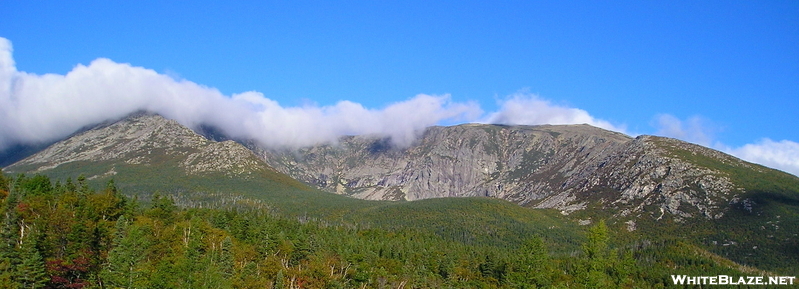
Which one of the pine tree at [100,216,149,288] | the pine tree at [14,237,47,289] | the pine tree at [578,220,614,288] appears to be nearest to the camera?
the pine tree at [14,237,47,289]

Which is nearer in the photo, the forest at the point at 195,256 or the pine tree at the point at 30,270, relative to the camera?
the pine tree at the point at 30,270

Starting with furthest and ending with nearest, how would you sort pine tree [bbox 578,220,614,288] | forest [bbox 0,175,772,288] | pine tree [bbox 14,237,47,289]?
1. pine tree [bbox 578,220,614,288]
2. forest [bbox 0,175,772,288]
3. pine tree [bbox 14,237,47,289]

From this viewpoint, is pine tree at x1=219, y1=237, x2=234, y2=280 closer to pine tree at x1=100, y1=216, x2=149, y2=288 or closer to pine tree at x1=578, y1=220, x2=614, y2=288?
pine tree at x1=100, y1=216, x2=149, y2=288

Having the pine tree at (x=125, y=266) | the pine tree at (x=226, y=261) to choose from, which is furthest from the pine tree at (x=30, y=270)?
the pine tree at (x=226, y=261)

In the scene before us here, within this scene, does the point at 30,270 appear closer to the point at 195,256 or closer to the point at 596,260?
the point at 195,256

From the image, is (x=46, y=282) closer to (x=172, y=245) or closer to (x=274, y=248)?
(x=172, y=245)

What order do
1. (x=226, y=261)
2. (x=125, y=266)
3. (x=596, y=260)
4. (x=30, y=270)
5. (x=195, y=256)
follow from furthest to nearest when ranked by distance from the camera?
(x=596, y=260), (x=226, y=261), (x=195, y=256), (x=125, y=266), (x=30, y=270)

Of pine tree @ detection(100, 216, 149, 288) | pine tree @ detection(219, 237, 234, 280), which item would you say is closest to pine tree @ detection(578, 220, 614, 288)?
pine tree @ detection(219, 237, 234, 280)

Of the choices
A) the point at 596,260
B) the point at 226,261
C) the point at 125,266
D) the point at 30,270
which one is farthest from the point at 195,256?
the point at 596,260

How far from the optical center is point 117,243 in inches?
3091

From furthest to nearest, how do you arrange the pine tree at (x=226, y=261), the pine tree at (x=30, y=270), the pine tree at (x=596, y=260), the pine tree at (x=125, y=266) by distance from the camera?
the pine tree at (x=596, y=260) < the pine tree at (x=226, y=261) < the pine tree at (x=125, y=266) < the pine tree at (x=30, y=270)

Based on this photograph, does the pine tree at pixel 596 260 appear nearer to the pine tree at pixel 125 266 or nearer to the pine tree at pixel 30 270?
the pine tree at pixel 125 266

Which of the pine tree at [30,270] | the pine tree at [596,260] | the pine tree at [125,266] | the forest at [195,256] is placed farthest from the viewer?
the pine tree at [596,260]

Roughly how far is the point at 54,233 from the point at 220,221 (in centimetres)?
5972
